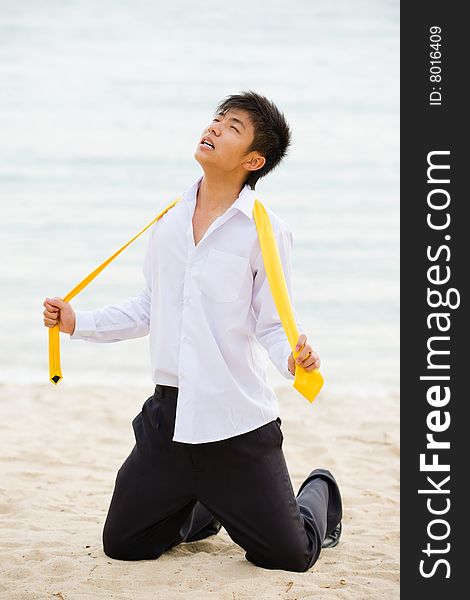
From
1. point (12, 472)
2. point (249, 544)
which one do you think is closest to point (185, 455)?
point (249, 544)

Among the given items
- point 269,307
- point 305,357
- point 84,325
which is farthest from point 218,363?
point 84,325

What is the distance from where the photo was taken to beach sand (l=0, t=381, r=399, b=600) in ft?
11.4

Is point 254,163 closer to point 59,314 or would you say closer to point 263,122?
point 263,122

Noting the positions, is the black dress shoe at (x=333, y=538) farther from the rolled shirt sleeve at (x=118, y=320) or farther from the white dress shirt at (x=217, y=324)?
the rolled shirt sleeve at (x=118, y=320)

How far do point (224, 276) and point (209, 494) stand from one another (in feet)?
2.35

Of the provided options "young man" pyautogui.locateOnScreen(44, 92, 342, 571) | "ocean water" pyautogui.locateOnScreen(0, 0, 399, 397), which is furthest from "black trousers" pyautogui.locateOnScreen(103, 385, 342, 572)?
"ocean water" pyautogui.locateOnScreen(0, 0, 399, 397)

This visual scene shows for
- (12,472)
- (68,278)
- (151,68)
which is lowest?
(12,472)

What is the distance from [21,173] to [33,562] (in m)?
11.4

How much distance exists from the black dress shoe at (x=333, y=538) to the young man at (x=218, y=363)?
9.9 inches

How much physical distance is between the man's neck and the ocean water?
3.49 metres

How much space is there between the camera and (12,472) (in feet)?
15.9

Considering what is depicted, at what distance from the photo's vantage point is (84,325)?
366cm

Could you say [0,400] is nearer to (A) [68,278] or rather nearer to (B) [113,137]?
(A) [68,278]

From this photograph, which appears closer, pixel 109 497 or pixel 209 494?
pixel 209 494
